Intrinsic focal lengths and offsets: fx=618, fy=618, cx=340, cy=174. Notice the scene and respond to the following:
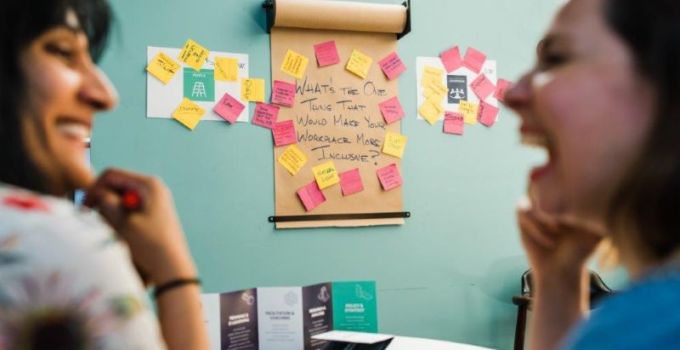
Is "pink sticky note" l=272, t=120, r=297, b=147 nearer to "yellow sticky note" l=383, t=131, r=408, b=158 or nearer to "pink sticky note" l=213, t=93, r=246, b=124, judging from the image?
"pink sticky note" l=213, t=93, r=246, b=124

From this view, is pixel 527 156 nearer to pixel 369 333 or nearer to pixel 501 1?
pixel 501 1

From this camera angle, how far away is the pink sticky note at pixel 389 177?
2.46 metres

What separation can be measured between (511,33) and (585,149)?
88.0 inches

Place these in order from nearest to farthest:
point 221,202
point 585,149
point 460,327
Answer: point 585,149
point 221,202
point 460,327

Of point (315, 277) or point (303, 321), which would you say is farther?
point (315, 277)

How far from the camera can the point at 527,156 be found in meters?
2.70

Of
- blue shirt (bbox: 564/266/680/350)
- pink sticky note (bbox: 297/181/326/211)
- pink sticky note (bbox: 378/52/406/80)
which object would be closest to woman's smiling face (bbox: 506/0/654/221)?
blue shirt (bbox: 564/266/680/350)

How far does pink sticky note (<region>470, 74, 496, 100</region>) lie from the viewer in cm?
263

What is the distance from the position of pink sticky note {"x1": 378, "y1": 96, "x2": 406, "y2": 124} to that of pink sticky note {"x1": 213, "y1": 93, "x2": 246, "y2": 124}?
0.57 m

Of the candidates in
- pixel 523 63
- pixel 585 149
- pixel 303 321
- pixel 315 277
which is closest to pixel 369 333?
pixel 303 321

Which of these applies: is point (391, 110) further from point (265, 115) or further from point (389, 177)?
point (265, 115)

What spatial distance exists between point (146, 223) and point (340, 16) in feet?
5.99

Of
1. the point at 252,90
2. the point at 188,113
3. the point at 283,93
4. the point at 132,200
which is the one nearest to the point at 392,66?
the point at 283,93

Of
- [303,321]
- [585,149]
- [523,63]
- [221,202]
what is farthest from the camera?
[523,63]
